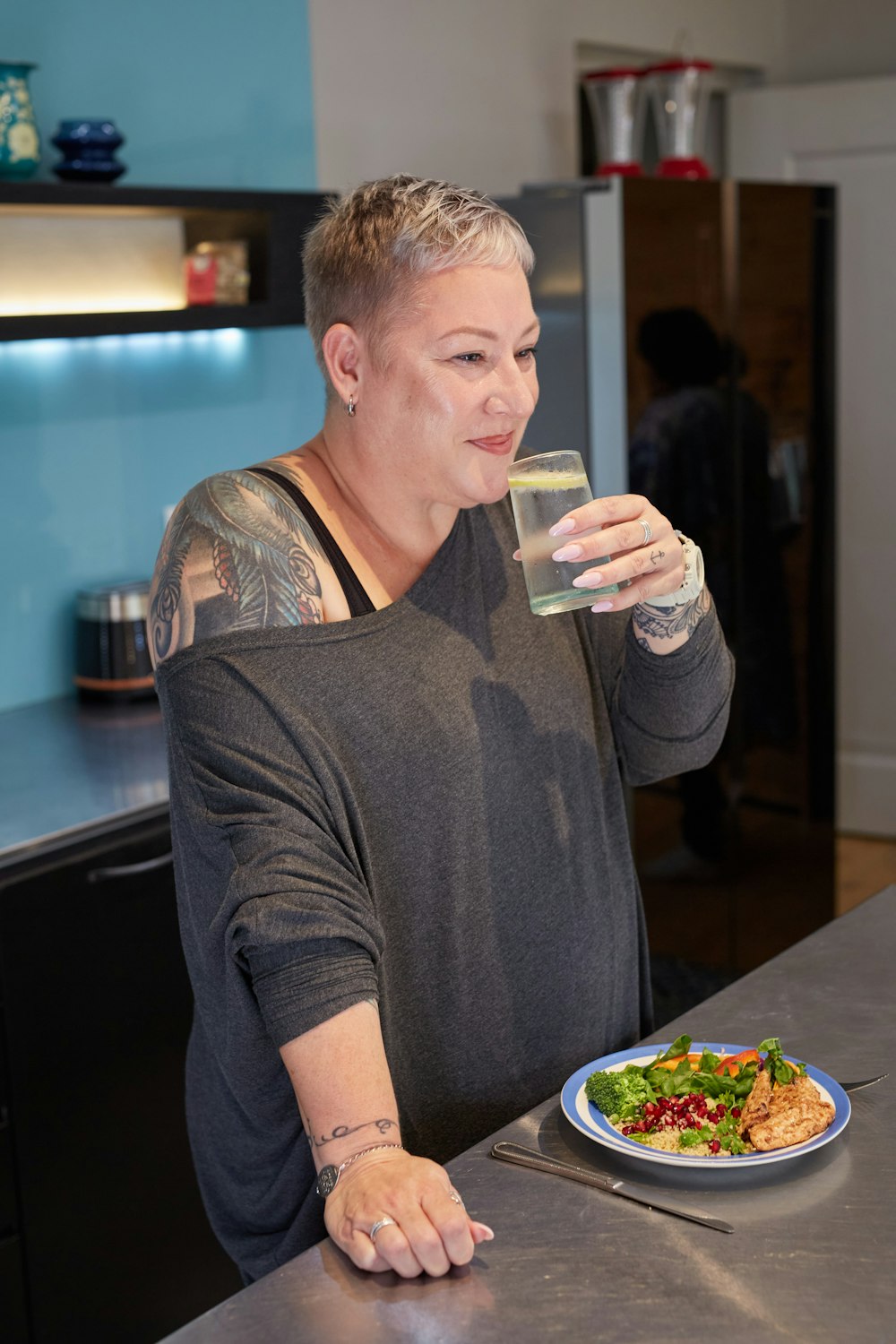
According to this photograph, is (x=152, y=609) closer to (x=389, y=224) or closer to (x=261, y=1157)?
(x=389, y=224)

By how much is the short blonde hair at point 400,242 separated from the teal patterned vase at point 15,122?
1333 millimetres

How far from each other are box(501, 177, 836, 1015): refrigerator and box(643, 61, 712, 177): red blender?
20 centimetres

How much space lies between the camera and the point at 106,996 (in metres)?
2.25

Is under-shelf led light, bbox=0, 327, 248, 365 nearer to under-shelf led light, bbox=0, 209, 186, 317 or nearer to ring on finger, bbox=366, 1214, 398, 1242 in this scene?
under-shelf led light, bbox=0, 209, 186, 317

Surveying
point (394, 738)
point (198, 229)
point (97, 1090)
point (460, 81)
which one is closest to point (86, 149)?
point (198, 229)

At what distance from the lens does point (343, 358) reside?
139cm

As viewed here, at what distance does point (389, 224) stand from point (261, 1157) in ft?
2.79

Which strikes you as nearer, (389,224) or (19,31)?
(389,224)

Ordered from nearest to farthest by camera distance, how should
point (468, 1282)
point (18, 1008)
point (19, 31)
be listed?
1. point (468, 1282)
2. point (18, 1008)
3. point (19, 31)

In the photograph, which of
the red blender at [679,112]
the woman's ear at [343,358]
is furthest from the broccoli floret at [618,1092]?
the red blender at [679,112]

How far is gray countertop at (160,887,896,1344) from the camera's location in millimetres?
965

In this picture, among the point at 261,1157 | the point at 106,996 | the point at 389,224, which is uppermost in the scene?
the point at 389,224

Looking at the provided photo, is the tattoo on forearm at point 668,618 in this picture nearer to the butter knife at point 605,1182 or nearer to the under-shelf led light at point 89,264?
the butter knife at point 605,1182

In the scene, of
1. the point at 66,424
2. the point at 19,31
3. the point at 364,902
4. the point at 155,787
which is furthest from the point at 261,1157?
the point at 19,31
